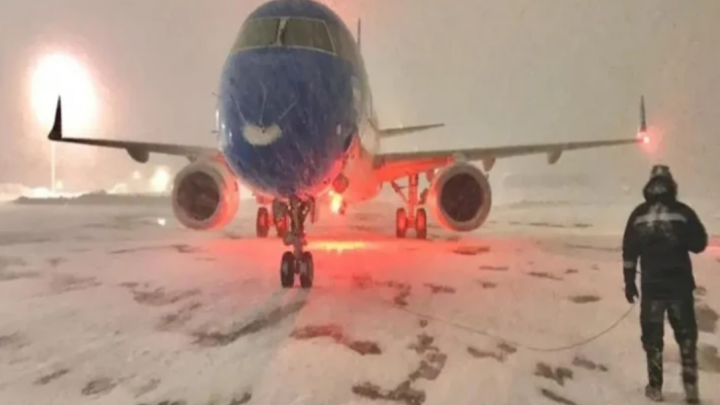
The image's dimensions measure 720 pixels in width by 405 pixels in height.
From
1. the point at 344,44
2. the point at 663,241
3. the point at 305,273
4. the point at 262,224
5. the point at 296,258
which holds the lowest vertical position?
the point at 305,273

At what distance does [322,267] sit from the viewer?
443 inches

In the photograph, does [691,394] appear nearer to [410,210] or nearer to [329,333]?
[329,333]

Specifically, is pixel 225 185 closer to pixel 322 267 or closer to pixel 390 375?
pixel 322 267

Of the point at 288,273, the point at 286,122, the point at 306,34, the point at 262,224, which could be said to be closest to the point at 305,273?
the point at 288,273

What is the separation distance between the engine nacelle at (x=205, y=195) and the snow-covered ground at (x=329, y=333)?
77 centimetres

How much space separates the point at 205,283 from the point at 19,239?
889 centimetres

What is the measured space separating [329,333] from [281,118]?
2.66 meters

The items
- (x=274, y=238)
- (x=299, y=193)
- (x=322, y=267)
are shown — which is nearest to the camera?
(x=299, y=193)

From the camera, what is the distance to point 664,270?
18.1 ft

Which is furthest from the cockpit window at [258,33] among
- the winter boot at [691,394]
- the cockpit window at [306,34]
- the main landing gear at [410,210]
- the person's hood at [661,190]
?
the main landing gear at [410,210]

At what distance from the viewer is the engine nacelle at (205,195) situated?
38.2 feet

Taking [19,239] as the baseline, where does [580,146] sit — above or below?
above

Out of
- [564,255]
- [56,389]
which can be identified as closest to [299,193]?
[56,389]

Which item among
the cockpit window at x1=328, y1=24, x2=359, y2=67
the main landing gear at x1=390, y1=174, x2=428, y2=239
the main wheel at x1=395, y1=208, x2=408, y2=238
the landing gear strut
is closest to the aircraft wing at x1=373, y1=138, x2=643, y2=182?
the main landing gear at x1=390, y1=174, x2=428, y2=239
